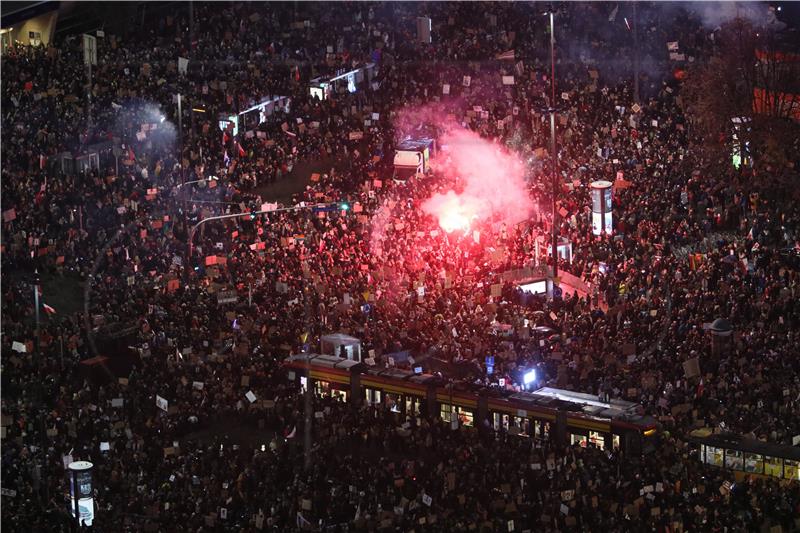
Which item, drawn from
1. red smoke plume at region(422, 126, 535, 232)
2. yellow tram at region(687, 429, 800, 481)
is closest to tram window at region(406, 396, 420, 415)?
yellow tram at region(687, 429, 800, 481)

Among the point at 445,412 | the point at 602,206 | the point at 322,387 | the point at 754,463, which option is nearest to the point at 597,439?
the point at 754,463

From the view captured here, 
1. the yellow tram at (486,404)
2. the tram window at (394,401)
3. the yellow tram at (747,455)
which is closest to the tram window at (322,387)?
the yellow tram at (486,404)

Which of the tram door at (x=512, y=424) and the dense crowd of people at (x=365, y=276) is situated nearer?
the dense crowd of people at (x=365, y=276)

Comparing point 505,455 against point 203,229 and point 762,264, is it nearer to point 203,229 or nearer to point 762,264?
point 762,264

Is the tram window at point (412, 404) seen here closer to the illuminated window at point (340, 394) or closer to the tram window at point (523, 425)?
the illuminated window at point (340, 394)

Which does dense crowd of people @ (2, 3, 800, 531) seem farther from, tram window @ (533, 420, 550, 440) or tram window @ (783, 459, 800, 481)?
tram window @ (783, 459, 800, 481)

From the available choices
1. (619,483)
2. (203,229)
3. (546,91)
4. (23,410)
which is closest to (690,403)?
(619,483)

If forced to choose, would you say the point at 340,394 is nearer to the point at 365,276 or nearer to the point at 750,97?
the point at 365,276
